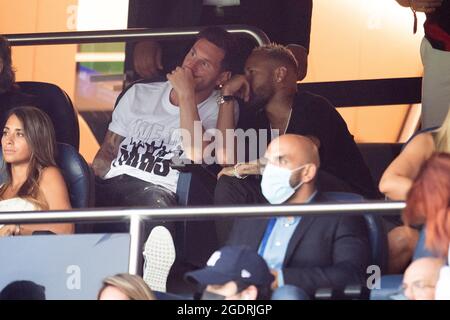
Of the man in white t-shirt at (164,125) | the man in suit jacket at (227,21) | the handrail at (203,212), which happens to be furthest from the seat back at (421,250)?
the man in suit jacket at (227,21)

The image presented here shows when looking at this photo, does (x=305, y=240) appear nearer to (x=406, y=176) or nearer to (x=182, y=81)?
(x=406, y=176)

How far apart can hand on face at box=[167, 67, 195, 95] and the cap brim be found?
140 cm

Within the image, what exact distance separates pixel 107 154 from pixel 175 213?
155 centimetres

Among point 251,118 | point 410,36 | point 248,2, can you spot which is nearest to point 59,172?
point 251,118

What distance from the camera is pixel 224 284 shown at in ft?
15.6

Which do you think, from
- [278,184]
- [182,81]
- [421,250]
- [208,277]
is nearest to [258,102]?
[182,81]

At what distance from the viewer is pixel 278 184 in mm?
5238

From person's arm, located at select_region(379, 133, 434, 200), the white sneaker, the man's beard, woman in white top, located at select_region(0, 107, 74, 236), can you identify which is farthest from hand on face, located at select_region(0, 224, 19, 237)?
person's arm, located at select_region(379, 133, 434, 200)

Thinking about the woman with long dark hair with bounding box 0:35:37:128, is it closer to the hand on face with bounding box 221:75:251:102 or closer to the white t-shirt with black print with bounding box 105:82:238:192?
the white t-shirt with black print with bounding box 105:82:238:192

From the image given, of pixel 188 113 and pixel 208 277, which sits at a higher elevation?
pixel 188 113

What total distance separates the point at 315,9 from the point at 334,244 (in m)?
2.43

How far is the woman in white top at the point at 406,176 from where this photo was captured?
16.2 feet
